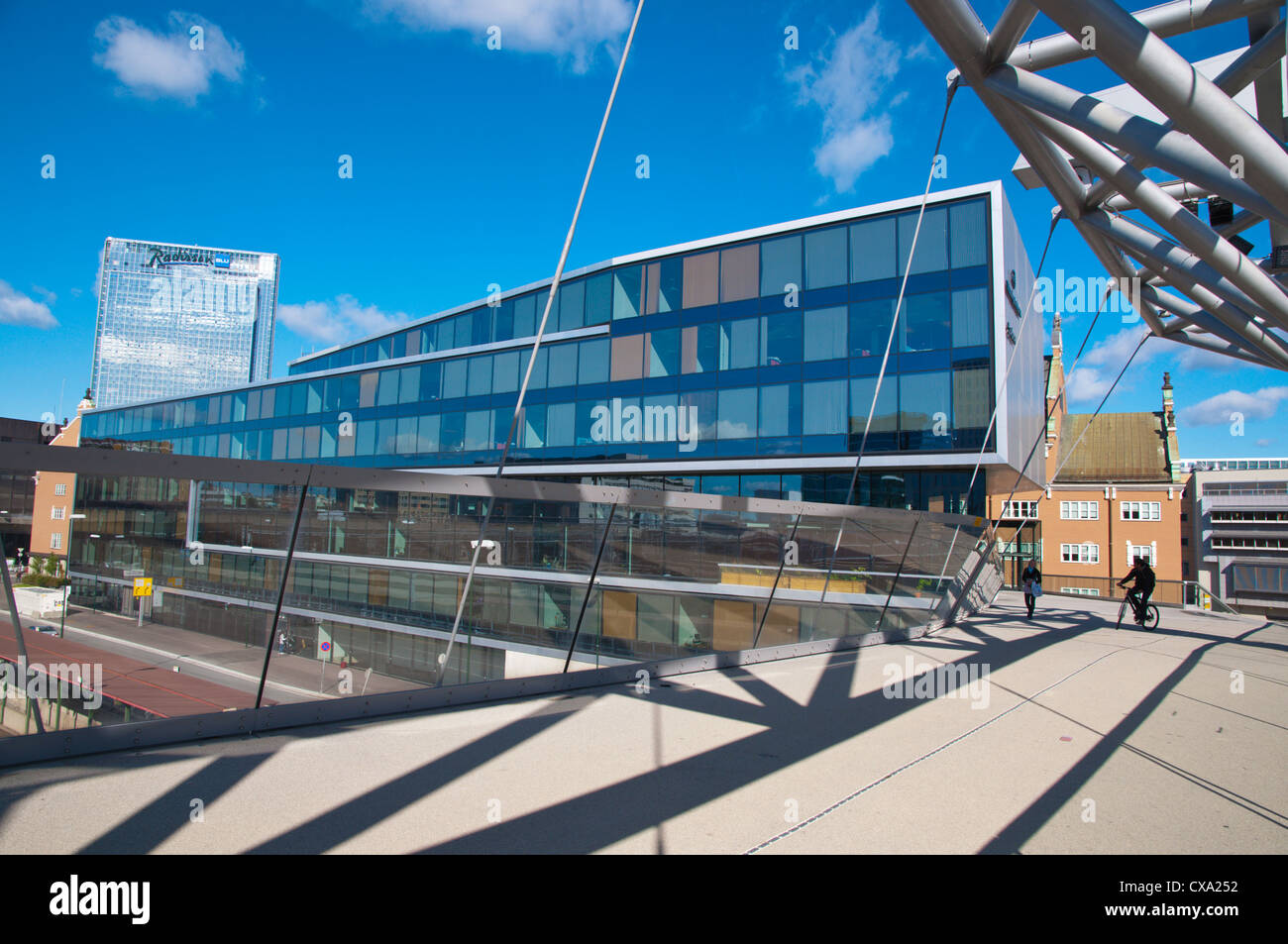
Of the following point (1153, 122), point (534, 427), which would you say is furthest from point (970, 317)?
point (534, 427)

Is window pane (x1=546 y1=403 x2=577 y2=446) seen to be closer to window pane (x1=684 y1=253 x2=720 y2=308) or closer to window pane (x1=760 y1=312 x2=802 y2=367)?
window pane (x1=684 y1=253 x2=720 y2=308)

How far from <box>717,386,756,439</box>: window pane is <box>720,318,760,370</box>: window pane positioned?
105 centimetres

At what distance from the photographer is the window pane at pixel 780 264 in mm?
25953

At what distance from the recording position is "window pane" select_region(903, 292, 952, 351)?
2305 centimetres

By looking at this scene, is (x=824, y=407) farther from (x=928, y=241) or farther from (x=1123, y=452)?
(x=1123, y=452)

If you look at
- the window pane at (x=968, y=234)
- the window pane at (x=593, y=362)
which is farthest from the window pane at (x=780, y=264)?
Result: the window pane at (x=593, y=362)

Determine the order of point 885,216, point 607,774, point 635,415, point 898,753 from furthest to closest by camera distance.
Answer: point 635,415 → point 885,216 → point 898,753 → point 607,774

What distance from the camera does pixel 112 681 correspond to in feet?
15.3

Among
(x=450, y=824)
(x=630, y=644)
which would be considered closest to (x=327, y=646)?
(x=450, y=824)

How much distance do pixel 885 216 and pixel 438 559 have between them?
74.0 ft

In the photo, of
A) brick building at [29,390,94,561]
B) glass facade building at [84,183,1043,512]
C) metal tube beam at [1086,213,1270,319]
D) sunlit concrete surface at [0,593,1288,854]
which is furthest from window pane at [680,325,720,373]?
brick building at [29,390,94,561]

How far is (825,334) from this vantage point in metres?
25.2

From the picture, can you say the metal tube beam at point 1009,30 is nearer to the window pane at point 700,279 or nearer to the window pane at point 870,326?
the window pane at point 870,326
